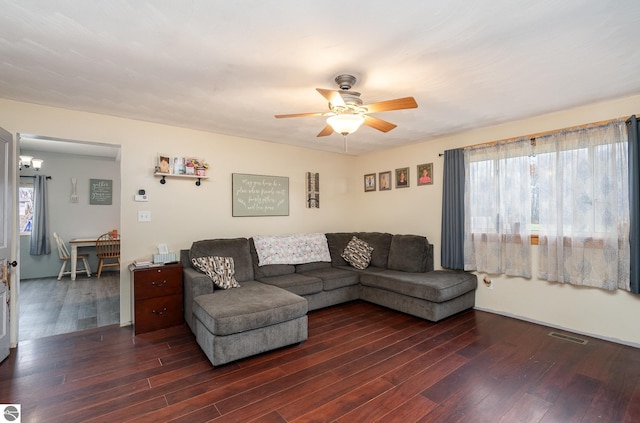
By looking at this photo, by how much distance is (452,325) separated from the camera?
3342 mm

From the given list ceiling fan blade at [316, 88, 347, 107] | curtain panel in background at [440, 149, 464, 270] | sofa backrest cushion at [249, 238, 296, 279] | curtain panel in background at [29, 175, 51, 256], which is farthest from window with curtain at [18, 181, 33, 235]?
curtain panel in background at [440, 149, 464, 270]

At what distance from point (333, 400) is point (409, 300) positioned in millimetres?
1838

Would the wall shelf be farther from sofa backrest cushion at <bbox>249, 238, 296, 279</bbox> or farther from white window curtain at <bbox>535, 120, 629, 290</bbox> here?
white window curtain at <bbox>535, 120, 629, 290</bbox>

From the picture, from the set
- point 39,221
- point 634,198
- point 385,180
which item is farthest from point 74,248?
point 634,198

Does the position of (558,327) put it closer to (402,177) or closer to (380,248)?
(380,248)

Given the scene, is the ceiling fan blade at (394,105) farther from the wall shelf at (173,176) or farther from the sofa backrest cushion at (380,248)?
the sofa backrest cushion at (380,248)

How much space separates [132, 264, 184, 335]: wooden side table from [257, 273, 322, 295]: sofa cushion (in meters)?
0.95

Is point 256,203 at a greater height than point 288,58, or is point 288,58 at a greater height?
point 288,58

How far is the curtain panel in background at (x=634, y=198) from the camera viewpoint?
8.75 feet

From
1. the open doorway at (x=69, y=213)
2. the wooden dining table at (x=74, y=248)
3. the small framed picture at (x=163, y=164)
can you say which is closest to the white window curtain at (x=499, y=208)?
the small framed picture at (x=163, y=164)

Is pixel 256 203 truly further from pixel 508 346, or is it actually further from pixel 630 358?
pixel 630 358

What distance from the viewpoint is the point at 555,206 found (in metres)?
3.17

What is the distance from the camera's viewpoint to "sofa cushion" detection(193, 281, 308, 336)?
244 cm

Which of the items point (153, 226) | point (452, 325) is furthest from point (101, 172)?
point (452, 325)
